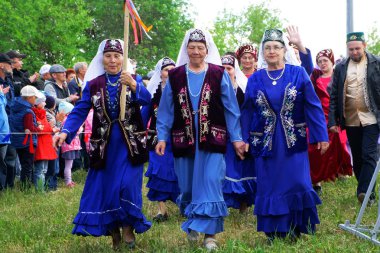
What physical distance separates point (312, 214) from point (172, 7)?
37919 mm

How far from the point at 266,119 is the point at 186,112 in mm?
776

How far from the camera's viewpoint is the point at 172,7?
43281 mm

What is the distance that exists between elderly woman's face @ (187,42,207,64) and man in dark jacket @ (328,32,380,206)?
2.62 meters

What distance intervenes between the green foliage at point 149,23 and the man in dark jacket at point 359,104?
107ft

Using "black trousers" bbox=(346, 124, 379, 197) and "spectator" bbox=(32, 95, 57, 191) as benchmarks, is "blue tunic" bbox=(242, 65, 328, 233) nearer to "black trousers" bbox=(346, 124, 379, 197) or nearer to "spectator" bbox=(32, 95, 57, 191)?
"black trousers" bbox=(346, 124, 379, 197)

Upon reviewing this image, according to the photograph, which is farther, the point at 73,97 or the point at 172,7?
the point at 172,7

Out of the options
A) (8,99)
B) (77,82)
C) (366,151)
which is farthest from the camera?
(77,82)

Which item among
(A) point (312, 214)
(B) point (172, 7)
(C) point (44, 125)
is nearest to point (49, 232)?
(A) point (312, 214)

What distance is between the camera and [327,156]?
33.6 feet

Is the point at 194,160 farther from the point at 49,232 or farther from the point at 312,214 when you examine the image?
the point at 49,232

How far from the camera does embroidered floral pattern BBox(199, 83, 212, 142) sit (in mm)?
6352

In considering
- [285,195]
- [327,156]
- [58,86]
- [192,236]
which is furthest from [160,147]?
[58,86]

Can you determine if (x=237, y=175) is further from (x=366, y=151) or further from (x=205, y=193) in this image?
(x=205, y=193)

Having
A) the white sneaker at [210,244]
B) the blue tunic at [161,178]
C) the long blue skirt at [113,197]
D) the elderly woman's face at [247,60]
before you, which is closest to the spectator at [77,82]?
the elderly woman's face at [247,60]
